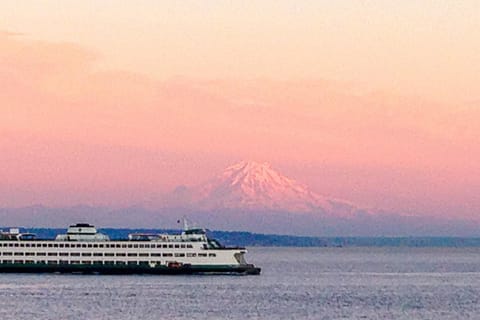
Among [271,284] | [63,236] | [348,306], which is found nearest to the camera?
[348,306]

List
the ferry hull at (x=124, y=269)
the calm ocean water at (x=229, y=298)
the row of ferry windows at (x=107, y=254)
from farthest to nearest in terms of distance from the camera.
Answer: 1. the row of ferry windows at (x=107, y=254)
2. the ferry hull at (x=124, y=269)
3. the calm ocean water at (x=229, y=298)

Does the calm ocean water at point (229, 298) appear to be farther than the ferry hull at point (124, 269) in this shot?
No

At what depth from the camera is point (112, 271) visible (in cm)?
16412

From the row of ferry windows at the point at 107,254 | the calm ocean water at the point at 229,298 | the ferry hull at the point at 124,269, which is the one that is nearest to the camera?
the calm ocean water at the point at 229,298

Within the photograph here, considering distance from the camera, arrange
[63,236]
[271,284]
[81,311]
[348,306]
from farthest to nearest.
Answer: [63,236], [271,284], [348,306], [81,311]

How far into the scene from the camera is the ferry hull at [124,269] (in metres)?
162

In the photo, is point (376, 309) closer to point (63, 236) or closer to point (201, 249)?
point (201, 249)

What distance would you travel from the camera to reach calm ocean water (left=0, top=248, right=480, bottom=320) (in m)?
108

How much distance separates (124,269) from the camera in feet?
539

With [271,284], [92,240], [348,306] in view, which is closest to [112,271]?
[92,240]

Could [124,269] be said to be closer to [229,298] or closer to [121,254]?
[121,254]

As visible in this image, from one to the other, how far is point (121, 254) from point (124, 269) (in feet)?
5.91

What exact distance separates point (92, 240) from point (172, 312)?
57121 mm

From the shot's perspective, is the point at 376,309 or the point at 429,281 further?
the point at 429,281
